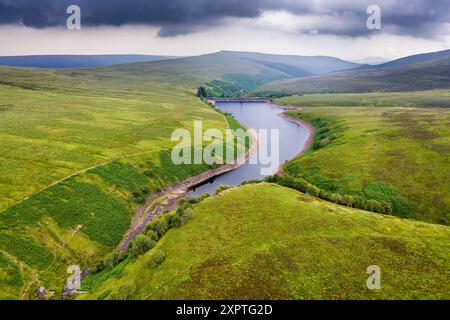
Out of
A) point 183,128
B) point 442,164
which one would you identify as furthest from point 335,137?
point 183,128

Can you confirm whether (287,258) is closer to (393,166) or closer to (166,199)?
(166,199)

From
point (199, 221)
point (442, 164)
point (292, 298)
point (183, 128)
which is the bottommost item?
point (292, 298)

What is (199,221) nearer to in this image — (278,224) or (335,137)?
(278,224)

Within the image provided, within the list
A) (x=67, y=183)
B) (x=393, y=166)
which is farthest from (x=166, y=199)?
(x=393, y=166)

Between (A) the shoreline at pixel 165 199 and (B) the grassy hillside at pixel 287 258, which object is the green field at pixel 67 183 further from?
(B) the grassy hillside at pixel 287 258

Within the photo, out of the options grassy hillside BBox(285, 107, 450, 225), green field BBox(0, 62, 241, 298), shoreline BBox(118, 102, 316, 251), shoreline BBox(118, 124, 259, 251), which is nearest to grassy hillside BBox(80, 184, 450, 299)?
green field BBox(0, 62, 241, 298)

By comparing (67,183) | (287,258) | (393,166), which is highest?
(393,166)
